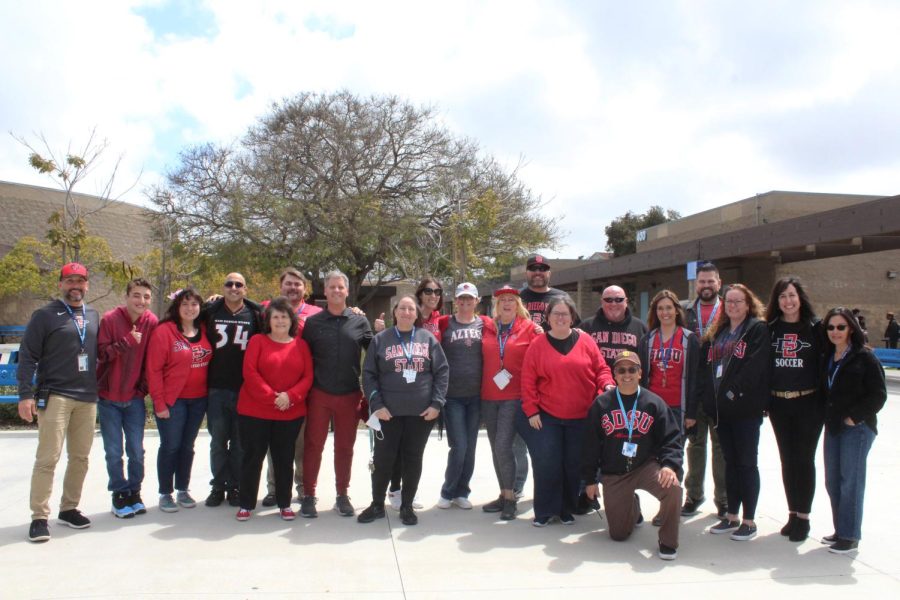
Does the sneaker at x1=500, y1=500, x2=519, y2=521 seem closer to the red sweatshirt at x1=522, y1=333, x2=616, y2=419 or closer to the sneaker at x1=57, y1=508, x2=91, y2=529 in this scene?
the red sweatshirt at x1=522, y1=333, x2=616, y2=419

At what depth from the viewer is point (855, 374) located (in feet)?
14.7

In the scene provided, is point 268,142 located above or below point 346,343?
above

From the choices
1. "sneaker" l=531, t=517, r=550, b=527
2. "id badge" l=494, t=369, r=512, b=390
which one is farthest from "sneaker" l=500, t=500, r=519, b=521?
"id badge" l=494, t=369, r=512, b=390

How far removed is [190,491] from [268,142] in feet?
78.0

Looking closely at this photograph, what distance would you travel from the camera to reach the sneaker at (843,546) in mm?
4523

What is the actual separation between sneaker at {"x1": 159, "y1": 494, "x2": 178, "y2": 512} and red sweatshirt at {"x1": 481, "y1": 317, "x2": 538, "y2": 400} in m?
2.59

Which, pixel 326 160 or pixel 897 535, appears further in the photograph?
pixel 326 160

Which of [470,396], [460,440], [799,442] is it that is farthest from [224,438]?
[799,442]

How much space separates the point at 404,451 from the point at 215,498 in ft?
5.43

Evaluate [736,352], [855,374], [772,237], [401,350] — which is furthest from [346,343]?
[772,237]

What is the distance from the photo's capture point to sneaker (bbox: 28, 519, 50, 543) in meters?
4.65

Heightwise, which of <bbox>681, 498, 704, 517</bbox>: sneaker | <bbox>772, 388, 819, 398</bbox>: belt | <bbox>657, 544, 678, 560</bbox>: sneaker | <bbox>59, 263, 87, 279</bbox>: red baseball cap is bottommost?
<bbox>657, 544, 678, 560</bbox>: sneaker

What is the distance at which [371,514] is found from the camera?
5199 millimetres

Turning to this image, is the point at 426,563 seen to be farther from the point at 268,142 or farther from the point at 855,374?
the point at 268,142
